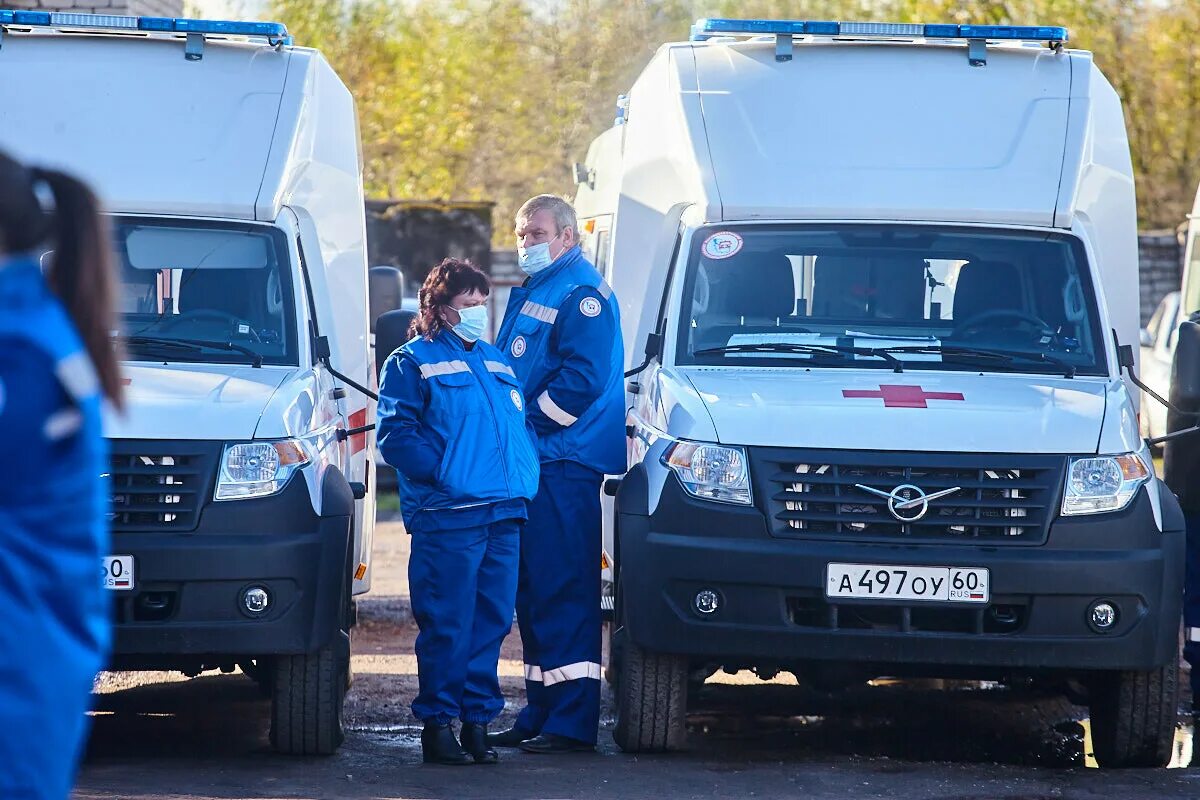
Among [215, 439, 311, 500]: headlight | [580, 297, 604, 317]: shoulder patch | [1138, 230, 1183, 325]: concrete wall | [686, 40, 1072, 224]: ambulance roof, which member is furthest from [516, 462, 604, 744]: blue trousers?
[1138, 230, 1183, 325]: concrete wall

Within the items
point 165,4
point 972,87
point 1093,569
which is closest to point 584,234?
point 972,87

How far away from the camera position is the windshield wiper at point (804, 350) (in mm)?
6777

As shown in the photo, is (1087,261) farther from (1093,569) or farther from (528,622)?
(528,622)

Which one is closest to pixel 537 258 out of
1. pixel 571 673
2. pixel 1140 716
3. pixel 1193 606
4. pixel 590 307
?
pixel 590 307

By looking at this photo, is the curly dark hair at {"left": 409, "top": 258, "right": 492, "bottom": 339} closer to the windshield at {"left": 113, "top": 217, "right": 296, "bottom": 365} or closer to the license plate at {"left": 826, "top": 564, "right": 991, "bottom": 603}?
the windshield at {"left": 113, "top": 217, "right": 296, "bottom": 365}

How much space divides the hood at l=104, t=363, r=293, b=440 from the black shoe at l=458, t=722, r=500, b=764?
1.32m

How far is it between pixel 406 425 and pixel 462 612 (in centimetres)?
68

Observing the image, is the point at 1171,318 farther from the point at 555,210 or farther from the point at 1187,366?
the point at 555,210

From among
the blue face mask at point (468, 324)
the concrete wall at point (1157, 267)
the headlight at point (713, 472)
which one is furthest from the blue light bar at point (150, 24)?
the concrete wall at point (1157, 267)

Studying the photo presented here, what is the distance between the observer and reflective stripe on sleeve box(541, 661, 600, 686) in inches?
267

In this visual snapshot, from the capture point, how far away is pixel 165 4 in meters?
14.2

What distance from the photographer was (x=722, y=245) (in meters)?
7.02

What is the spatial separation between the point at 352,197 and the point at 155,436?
2.22m

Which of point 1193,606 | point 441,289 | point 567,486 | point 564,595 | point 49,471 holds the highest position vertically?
point 49,471
